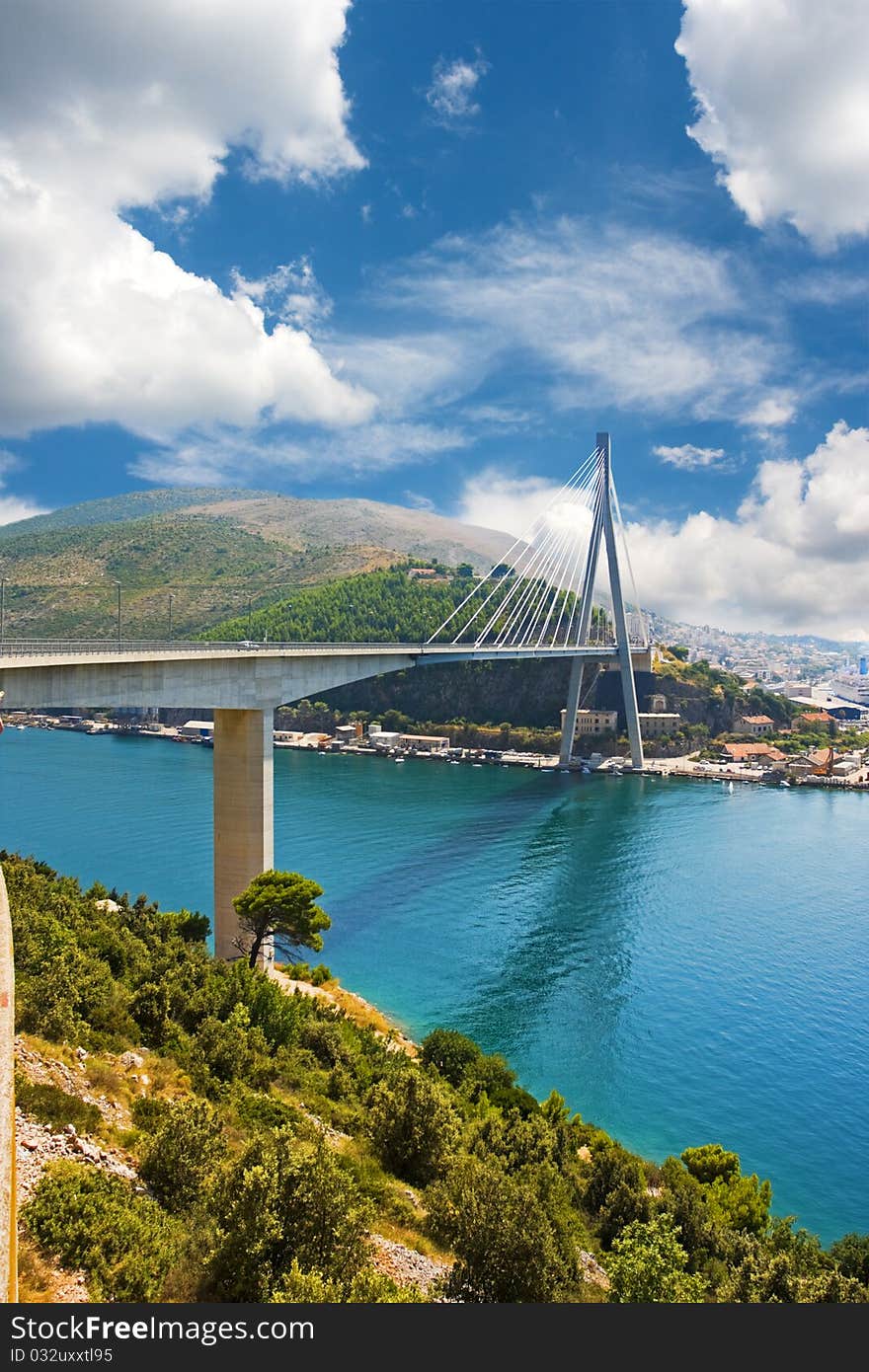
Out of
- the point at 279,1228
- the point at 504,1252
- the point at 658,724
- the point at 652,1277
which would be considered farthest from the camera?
the point at 658,724

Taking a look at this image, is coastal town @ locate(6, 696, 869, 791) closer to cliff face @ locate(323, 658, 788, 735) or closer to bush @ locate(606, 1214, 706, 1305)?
cliff face @ locate(323, 658, 788, 735)

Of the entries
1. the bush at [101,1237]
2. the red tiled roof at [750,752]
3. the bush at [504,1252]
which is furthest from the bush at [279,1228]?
the red tiled roof at [750,752]

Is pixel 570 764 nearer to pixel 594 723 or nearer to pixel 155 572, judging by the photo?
pixel 594 723

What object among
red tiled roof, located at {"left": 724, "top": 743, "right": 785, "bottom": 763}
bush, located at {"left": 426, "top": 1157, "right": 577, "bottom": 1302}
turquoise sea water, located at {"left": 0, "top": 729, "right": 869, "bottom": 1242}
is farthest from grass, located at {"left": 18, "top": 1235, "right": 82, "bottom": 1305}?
red tiled roof, located at {"left": 724, "top": 743, "right": 785, "bottom": 763}

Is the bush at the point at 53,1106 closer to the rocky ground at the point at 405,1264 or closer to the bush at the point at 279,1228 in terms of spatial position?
the bush at the point at 279,1228

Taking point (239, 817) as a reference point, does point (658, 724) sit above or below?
above

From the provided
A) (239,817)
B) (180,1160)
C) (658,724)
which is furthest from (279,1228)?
(658,724)
